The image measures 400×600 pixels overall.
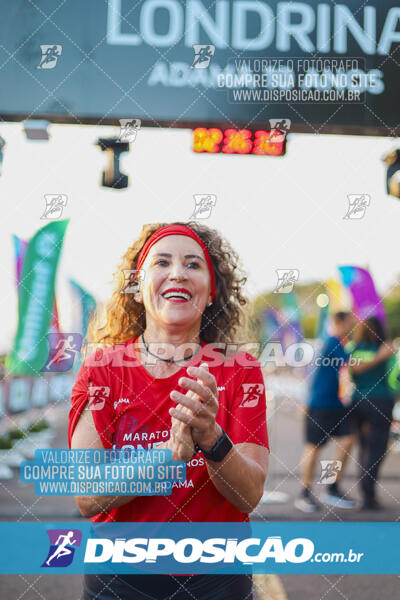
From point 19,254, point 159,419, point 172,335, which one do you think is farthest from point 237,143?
point 159,419

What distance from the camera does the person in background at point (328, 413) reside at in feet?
9.96

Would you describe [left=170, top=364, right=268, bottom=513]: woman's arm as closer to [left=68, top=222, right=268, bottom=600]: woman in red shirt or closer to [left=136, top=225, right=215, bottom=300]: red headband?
[left=68, top=222, right=268, bottom=600]: woman in red shirt

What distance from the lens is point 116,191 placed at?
6.73ft

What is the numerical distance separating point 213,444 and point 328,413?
2402 mm

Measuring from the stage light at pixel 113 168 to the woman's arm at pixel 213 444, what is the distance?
3.04 feet

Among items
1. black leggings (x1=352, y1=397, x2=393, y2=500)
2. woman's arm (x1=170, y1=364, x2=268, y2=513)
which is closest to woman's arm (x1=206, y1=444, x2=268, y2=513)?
woman's arm (x1=170, y1=364, x2=268, y2=513)

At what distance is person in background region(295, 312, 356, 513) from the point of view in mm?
3037

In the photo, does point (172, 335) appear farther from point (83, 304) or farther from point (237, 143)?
point (237, 143)

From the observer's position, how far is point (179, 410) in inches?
53.5

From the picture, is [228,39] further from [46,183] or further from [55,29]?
[46,183]

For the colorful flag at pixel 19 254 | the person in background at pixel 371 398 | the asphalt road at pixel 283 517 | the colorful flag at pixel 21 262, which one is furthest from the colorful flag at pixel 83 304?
the person in background at pixel 371 398

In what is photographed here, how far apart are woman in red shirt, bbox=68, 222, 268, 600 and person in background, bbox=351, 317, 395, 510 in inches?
64.0

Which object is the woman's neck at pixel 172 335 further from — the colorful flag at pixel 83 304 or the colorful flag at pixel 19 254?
the colorful flag at pixel 19 254

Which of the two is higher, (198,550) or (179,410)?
(179,410)
